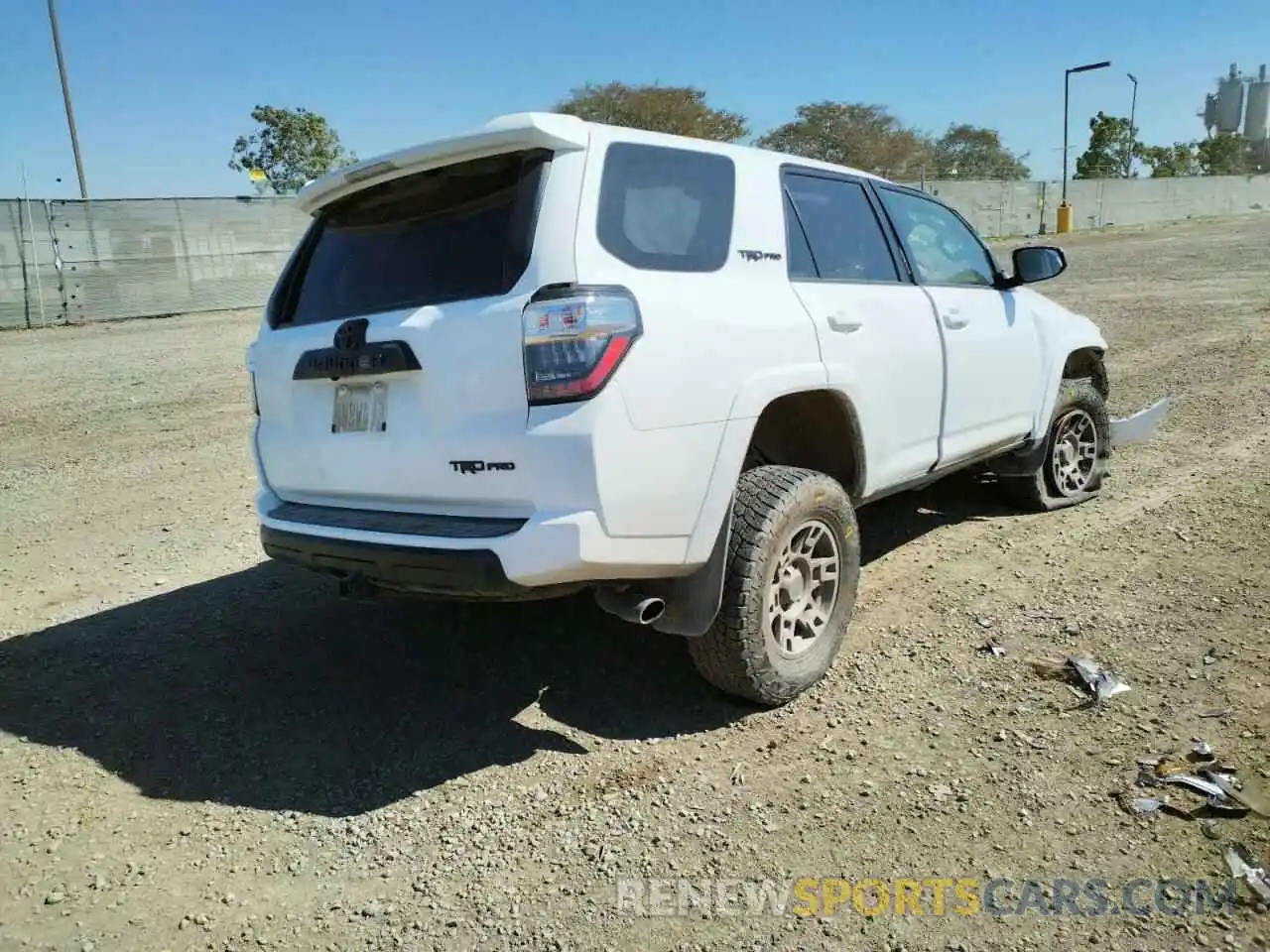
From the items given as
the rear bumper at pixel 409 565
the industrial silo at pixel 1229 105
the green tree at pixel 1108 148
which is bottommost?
the rear bumper at pixel 409 565

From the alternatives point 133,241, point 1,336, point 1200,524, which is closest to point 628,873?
point 1200,524

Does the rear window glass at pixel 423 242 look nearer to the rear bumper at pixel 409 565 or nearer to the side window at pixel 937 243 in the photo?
the rear bumper at pixel 409 565

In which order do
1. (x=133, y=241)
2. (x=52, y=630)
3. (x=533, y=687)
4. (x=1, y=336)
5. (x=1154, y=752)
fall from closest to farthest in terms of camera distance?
(x=1154, y=752) < (x=533, y=687) < (x=52, y=630) < (x=1, y=336) < (x=133, y=241)

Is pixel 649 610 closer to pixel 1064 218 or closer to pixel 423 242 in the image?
pixel 423 242

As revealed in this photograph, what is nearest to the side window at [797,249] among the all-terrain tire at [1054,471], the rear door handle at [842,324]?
the rear door handle at [842,324]

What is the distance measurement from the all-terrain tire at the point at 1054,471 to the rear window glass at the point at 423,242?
141 inches

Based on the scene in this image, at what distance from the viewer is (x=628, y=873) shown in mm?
2641

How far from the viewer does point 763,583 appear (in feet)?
10.6

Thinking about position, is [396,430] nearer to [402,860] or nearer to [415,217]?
[415,217]

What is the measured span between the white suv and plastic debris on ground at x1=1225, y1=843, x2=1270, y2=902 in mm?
1378

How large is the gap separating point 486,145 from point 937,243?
2.62 metres

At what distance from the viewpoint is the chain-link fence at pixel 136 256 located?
18.7 meters

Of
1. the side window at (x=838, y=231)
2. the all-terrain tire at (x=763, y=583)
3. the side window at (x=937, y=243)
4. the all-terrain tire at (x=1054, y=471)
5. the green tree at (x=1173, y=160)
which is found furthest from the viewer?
the green tree at (x=1173, y=160)

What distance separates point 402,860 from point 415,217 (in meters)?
2.03
